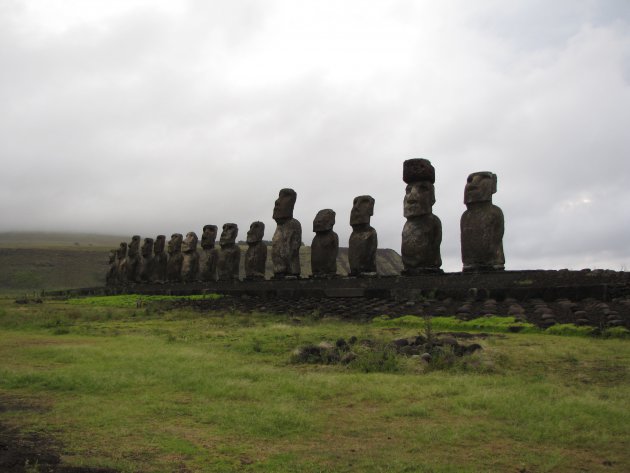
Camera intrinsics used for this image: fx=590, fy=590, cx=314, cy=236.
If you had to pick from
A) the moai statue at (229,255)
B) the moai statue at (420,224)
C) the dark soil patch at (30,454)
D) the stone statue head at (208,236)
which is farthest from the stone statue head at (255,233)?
the dark soil patch at (30,454)

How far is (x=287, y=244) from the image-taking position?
18719 millimetres

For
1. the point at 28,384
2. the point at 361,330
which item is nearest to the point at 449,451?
the point at 28,384

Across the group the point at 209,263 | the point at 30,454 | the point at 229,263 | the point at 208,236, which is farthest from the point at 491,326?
the point at 208,236

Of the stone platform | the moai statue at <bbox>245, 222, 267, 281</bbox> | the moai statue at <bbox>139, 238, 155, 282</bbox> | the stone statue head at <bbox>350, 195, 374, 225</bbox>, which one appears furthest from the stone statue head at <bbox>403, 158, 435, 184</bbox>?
the moai statue at <bbox>139, 238, 155, 282</bbox>

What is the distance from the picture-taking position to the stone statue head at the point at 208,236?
80.4 feet

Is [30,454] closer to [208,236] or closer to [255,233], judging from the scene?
[255,233]

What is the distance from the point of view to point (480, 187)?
13.0 meters

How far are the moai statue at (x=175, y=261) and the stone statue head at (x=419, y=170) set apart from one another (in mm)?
14831

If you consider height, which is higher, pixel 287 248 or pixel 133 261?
pixel 287 248

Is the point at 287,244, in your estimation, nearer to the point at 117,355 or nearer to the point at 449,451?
the point at 117,355

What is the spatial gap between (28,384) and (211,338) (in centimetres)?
362

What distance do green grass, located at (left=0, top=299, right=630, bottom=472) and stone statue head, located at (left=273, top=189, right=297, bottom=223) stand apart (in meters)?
11.8

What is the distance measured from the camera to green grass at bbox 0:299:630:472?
334 cm

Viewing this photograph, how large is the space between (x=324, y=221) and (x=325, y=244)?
669mm
